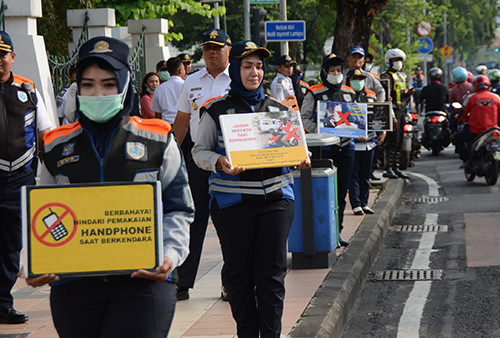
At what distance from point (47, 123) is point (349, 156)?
13.5 feet

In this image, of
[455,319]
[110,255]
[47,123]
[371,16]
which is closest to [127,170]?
[110,255]

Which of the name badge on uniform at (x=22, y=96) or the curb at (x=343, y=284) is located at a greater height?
the name badge on uniform at (x=22, y=96)

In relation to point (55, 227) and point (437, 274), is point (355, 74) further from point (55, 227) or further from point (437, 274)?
point (55, 227)

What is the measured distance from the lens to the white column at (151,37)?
58.8 feet

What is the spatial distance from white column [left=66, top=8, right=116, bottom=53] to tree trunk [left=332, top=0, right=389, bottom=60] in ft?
14.1

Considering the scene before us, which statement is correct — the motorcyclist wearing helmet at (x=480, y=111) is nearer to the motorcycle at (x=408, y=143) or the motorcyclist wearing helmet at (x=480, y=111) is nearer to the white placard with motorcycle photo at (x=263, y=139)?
the motorcycle at (x=408, y=143)

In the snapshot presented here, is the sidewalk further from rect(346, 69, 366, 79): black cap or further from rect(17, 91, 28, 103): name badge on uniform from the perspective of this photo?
rect(346, 69, 366, 79): black cap

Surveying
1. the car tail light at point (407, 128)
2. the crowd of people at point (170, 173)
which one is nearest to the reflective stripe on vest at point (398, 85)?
the car tail light at point (407, 128)

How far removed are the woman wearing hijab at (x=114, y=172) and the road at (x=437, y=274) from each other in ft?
12.0

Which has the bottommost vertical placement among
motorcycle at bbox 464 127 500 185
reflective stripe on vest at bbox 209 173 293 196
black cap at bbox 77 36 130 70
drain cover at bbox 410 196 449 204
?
drain cover at bbox 410 196 449 204

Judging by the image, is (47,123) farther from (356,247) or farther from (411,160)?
(411,160)

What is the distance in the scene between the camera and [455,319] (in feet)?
23.7

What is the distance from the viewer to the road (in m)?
7.13

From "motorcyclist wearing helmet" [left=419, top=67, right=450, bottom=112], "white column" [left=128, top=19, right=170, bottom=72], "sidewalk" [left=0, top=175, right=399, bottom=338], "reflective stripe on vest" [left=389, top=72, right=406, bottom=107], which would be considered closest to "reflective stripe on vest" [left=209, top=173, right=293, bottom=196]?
"sidewalk" [left=0, top=175, right=399, bottom=338]
